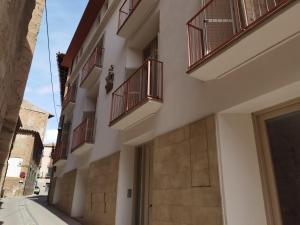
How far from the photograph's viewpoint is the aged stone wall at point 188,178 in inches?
135

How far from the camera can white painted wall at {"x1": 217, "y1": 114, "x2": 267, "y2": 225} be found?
3152mm

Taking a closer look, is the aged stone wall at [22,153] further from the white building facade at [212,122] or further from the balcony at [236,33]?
the balcony at [236,33]

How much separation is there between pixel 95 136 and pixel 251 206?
263 inches

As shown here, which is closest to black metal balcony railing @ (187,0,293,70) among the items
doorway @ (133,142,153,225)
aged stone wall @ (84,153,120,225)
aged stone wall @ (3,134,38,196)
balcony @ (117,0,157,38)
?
balcony @ (117,0,157,38)

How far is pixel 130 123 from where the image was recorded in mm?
6207

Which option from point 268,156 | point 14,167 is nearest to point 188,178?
point 268,156

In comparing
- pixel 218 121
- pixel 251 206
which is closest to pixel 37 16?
pixel 218 121

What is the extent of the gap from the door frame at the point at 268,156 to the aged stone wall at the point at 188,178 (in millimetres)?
616

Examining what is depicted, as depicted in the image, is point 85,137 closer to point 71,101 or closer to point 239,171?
point 71,101

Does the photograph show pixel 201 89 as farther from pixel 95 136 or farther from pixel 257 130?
pixel 95 136

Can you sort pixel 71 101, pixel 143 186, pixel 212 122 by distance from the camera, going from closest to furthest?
pixel 212 122 → pixel 143 186 → pixel 71 101

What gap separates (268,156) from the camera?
11.1 ft

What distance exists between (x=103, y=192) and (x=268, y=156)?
513 centimetres

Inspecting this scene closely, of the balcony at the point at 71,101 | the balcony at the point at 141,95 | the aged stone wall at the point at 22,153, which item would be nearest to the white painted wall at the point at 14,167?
the aged stone wall at the point at 22,153
